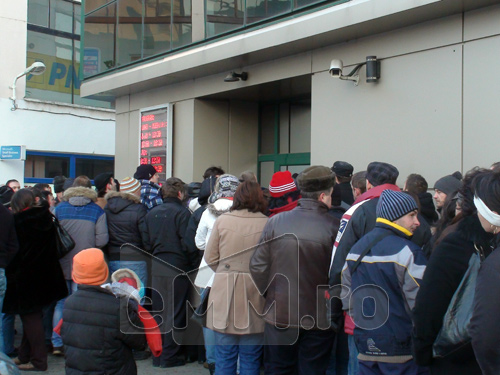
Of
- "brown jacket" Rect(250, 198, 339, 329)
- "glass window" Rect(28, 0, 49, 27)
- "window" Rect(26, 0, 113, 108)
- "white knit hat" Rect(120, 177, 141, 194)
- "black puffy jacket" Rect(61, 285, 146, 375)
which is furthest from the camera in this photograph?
"window" Rect(26, 0, 113, 108)

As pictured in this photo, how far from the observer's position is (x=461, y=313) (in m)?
2.57

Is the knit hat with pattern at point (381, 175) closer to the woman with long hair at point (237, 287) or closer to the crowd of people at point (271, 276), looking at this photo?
the crowd of people at point (271, 276)

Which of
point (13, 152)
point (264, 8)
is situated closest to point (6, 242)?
point (264, 8)

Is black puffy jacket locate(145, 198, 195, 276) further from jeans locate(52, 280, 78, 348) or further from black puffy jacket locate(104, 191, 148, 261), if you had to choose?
jeans locate(52, 280, 78, 348)

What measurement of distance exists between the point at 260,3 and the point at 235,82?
149 cm

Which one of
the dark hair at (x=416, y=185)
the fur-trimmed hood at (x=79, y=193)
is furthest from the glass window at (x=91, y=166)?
the dark hair at (x=416, y=185)

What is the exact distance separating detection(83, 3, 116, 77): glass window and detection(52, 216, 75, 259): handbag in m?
6.39

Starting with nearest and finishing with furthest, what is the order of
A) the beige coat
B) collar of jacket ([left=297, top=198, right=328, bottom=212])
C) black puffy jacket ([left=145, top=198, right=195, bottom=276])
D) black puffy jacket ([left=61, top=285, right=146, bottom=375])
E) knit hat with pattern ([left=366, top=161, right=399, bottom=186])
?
black puffy jacket ([left=61, top=285, right=146, bottom=375]) → collar of jacket ([left=297, top=198, right=328, bottom=212]) → the beige coat → knit hat with pattern ([left=366, top=161, right=399, bottom=186]) → black puffy jacket ([left=145, top=198, right=195, bottom=276])

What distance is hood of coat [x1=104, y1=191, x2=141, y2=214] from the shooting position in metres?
6.59

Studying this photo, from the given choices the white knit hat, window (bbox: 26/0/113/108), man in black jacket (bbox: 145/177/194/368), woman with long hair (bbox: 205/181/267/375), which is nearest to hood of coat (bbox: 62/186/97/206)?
the white knit hat

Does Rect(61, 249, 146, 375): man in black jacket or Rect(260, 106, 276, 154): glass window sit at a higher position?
Rect(260, 106, 276, 154): glass window

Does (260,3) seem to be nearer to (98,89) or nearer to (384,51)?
(384,51)

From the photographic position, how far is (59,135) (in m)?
18.7

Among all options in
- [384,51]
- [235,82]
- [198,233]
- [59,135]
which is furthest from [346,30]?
[59,135]
